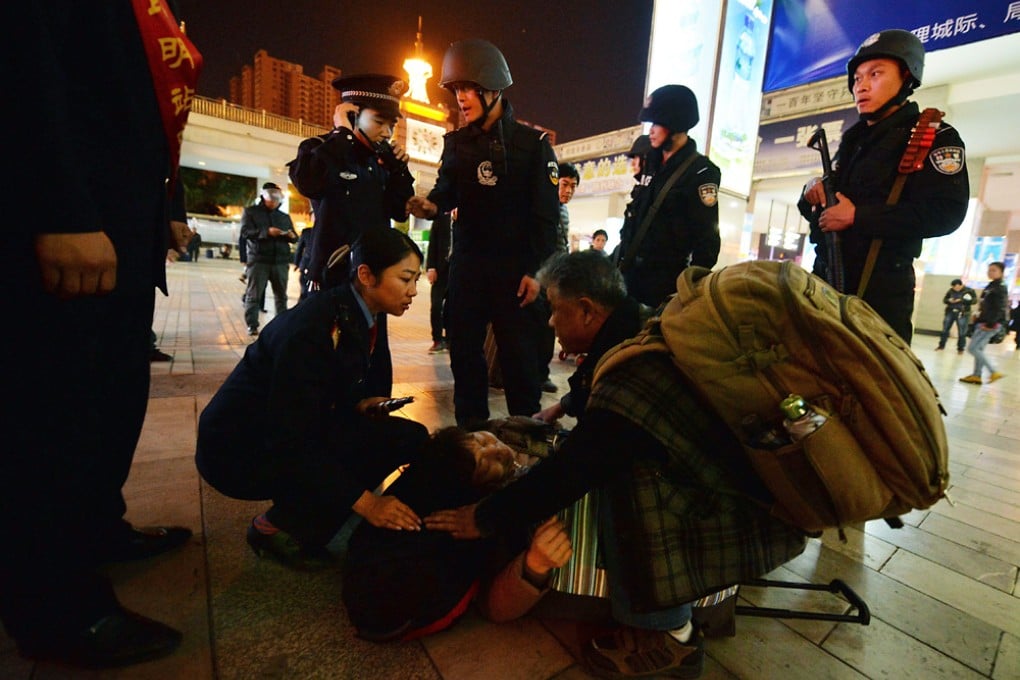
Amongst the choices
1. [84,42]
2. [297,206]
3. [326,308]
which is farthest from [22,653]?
[297,206]

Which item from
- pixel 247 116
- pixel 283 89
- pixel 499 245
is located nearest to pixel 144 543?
pixel 499 245

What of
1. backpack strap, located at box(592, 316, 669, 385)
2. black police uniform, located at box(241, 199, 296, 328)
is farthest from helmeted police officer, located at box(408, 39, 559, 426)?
black police uniform, located at box(241, 199, 296, 328)

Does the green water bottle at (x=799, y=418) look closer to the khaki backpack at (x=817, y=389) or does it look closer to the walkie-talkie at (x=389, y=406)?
the khaki backpack at (x=817, y=389)

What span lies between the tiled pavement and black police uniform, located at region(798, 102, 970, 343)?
39.2 inches

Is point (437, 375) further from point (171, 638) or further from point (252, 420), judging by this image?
point (171, 638)

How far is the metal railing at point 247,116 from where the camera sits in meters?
23.4

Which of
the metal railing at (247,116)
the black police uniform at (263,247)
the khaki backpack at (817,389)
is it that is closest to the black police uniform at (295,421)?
the khaki backpack at (817,389)

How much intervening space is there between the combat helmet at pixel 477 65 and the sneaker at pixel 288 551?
2300 millimetres

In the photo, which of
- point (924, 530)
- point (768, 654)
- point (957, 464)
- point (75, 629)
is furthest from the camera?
point (957, 464)

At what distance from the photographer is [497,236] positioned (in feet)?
8.98

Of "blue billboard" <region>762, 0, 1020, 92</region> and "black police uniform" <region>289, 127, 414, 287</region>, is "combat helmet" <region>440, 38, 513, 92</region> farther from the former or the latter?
"blue billboard" <region>762, 0, 1020, 92</region>

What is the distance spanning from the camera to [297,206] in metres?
30.4

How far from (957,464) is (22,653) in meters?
4.59

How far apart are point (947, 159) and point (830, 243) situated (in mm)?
519
